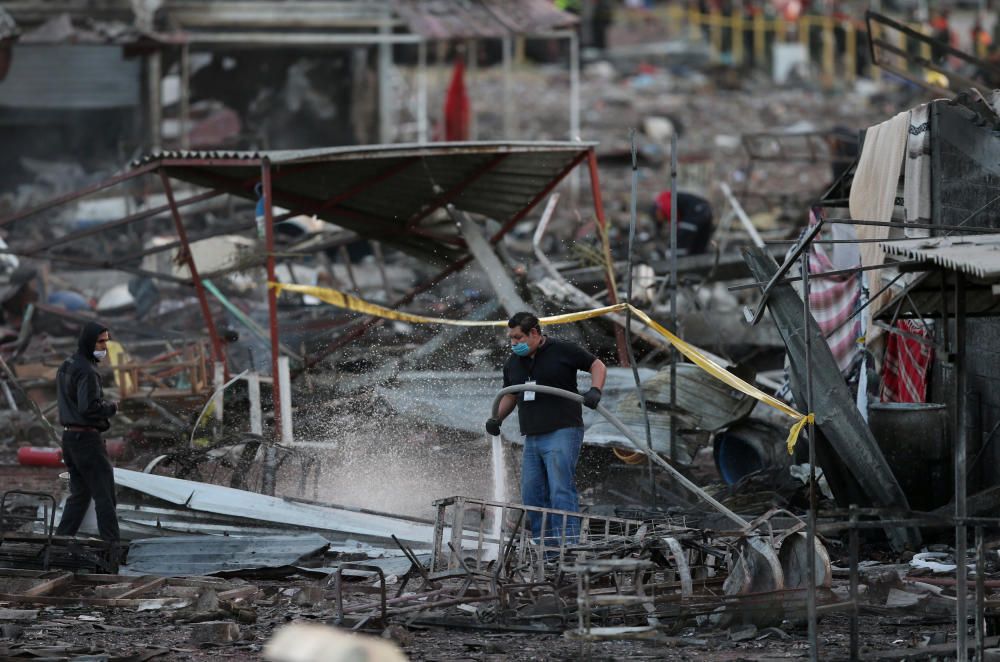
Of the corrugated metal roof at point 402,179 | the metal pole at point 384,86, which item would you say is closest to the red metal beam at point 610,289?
the corrugated metal roof at point 402,179

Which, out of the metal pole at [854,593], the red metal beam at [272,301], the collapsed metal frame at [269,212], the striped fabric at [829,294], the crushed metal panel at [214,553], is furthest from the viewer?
the striped fabric at [829,294]

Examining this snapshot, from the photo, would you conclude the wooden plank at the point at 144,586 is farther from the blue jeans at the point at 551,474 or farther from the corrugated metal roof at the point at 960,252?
the corrugated metal roof at the point at 960,252

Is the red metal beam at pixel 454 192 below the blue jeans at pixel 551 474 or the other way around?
the other way around

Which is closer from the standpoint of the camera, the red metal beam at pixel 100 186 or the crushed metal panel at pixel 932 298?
the crushed metal panel at pixel 932 298

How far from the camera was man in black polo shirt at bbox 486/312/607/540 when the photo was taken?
30.3 ft

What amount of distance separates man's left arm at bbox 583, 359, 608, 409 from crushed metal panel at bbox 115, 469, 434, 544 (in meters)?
1.84

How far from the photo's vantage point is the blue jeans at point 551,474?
9.19 meters

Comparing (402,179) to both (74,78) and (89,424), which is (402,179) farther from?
(74,78)

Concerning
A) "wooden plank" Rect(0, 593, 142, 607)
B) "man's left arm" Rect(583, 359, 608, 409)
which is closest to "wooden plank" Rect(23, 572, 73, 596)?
"wooden plank" Rect(0, 593, 142, 607)

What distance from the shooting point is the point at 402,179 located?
1331cm

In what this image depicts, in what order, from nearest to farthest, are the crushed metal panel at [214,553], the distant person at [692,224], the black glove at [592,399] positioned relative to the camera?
1. the black glove at [592,399]
2. the crushed metal panel at [214,553]
3. the distant person at [692,224]

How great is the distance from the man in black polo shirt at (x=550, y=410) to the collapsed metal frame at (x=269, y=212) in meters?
2.67

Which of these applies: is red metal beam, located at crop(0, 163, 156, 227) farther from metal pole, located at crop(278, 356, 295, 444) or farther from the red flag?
the red flag

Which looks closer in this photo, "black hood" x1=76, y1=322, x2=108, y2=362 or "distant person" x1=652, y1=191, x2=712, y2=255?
"black hood" x1=76, y1=322, x2=108, y2=362
